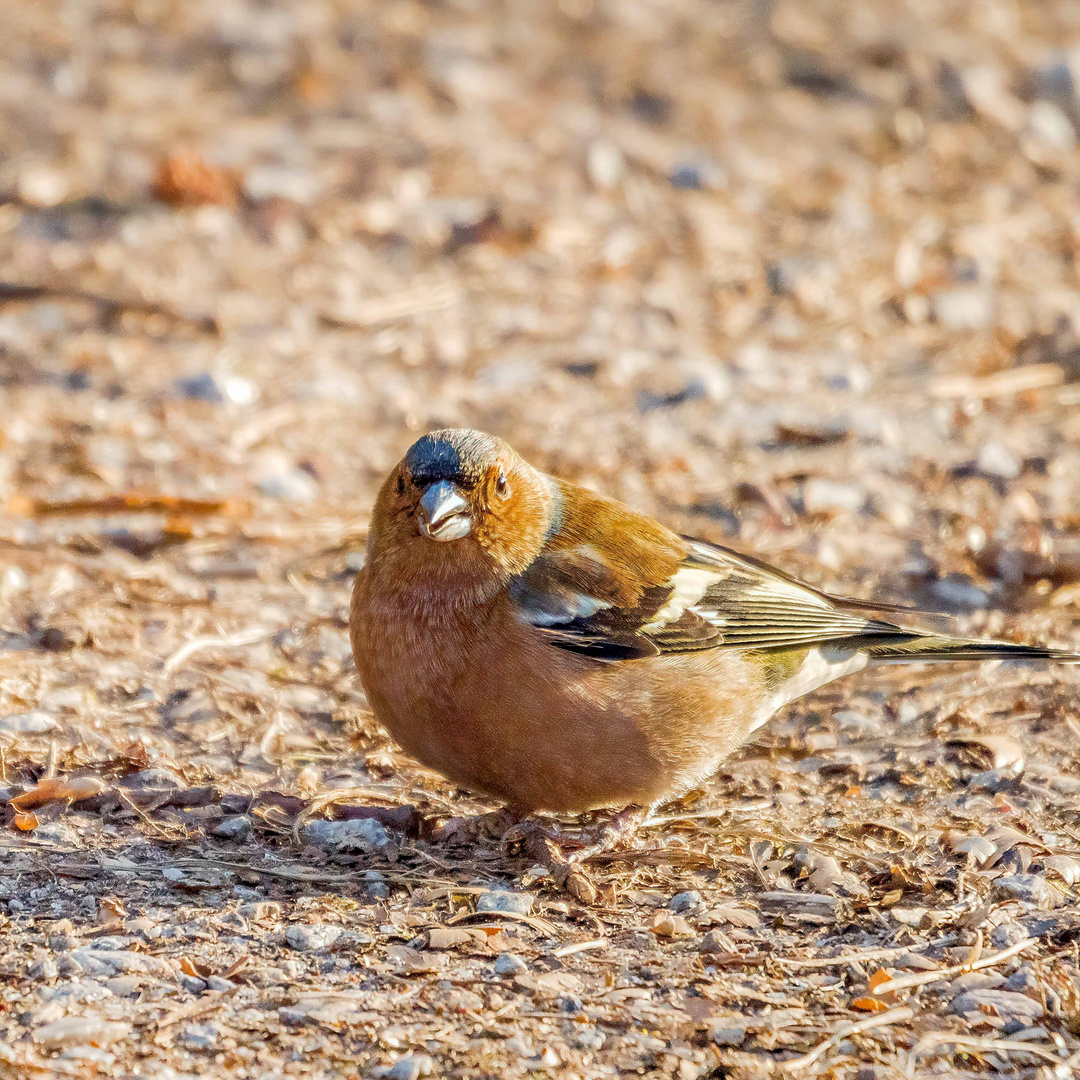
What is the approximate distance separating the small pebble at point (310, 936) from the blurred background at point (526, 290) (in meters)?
1.27

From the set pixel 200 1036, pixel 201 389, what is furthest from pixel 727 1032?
pixel 201 389

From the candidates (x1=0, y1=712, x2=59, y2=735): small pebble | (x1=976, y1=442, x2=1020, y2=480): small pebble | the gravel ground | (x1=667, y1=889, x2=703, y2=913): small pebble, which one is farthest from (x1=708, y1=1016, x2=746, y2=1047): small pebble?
(x1=976, y1=442, x2=1020, y2=480): small pebble

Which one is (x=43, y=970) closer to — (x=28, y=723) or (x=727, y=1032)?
(x=28, y=723)

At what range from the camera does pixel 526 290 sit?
8688 millimetres

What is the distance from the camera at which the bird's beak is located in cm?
431

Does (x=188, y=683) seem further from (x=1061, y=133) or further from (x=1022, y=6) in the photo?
(x=1022, y=6)

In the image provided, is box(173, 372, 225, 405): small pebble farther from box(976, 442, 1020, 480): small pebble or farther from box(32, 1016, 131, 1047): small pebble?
box(32, 1016, 131, 1047): small pebble

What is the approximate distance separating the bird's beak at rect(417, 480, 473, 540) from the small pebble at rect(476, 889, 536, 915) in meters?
1.02

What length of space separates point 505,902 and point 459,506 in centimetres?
114

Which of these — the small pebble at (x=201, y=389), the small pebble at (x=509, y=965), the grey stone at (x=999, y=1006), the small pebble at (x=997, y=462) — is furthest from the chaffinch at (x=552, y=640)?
the small pebble at (x=201, y=389)

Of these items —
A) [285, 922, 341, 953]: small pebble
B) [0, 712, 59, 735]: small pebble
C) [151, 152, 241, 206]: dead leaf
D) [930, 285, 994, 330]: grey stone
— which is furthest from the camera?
[151, 152, 241, 206]: dead leaf

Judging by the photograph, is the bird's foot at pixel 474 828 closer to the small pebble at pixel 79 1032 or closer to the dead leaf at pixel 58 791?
the dead leaf at pixel 58 791

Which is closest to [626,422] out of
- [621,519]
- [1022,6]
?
[621,519]

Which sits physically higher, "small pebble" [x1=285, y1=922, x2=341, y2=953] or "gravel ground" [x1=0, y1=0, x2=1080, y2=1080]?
"gravel ground" [x1=0, y1=0, x2=1080, y2=1080]
